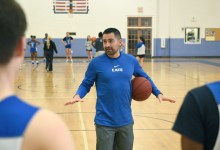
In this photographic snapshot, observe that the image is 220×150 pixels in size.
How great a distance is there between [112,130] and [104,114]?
19 cm

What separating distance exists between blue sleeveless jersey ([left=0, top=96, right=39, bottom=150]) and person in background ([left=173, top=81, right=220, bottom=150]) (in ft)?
2.09

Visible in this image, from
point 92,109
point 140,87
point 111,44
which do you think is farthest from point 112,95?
point 92,109

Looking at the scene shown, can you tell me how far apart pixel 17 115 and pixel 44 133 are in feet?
0.38

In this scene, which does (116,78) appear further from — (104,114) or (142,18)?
(142,18)

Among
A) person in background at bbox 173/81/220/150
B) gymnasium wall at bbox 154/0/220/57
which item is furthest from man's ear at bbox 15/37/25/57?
gymnasium wall at bbox 154/0/220/57

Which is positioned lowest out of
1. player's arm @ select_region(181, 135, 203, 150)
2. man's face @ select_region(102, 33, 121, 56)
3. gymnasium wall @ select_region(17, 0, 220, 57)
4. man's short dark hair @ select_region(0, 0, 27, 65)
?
player's arm @ select_region(181, 135, 203, 150)

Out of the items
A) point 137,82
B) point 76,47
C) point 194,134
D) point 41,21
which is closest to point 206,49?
point 76,47

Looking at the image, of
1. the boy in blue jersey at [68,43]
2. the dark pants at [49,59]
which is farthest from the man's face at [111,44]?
the boy in blue jersey at [68,43]

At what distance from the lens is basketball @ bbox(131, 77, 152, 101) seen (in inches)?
169

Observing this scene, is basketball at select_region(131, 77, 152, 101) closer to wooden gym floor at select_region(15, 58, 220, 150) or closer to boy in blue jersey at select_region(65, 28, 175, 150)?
boy in blue jersey at select_region(65, 28, 175, 150)

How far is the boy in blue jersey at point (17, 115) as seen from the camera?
121 centimetres

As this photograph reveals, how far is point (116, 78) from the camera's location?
4.07 meters

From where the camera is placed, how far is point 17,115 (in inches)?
48.7

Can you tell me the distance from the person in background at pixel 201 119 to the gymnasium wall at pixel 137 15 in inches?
1016
